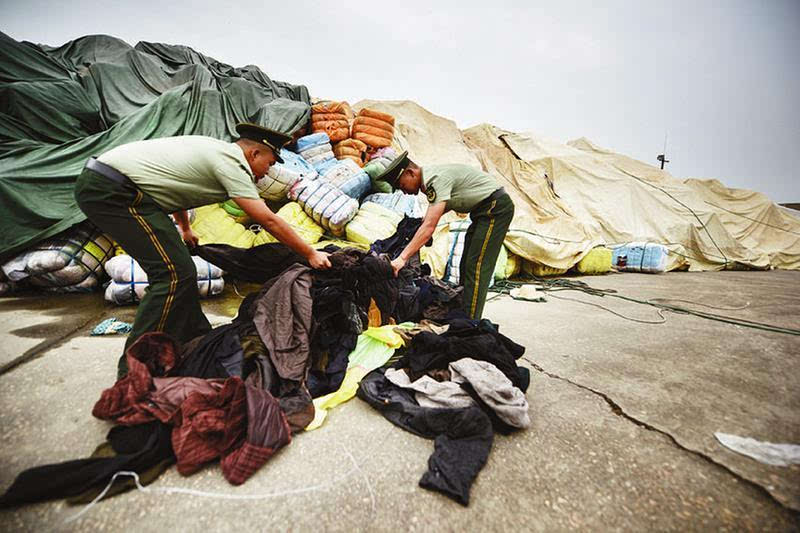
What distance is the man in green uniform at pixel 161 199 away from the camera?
4.75 ft

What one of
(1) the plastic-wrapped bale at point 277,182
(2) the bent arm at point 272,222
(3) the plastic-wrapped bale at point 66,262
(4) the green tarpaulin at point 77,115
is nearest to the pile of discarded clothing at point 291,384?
(2) the bent arm at point 272,222

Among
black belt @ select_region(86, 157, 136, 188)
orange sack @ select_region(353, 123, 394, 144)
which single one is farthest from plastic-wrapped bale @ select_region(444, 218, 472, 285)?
black belt @ select_region(86, 157, 136, 188)

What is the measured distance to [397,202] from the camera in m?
3.70

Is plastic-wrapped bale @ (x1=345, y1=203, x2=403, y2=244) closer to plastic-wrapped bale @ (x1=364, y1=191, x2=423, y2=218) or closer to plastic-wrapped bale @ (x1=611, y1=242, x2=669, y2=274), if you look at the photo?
plastic-wrapped bale @ (x1=364, y1=191, x2=423, y2=218)

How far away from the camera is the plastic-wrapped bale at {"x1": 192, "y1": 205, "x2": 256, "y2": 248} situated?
285 cm

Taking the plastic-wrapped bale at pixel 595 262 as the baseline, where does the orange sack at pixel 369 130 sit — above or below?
above

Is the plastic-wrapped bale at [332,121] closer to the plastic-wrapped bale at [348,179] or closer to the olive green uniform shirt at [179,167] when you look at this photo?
the plastic-wrapped bale at [348,179]

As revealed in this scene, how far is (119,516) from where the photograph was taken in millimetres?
827

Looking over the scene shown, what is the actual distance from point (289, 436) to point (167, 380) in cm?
56

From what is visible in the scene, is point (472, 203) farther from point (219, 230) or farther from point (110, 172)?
point (219, 230)

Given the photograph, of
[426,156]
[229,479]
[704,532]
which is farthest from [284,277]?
Result: [426,156]

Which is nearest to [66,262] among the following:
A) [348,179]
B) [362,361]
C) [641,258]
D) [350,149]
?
[348,179]

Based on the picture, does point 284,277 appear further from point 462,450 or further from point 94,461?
point 462,450

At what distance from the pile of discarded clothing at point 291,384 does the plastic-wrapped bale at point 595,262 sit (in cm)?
416
